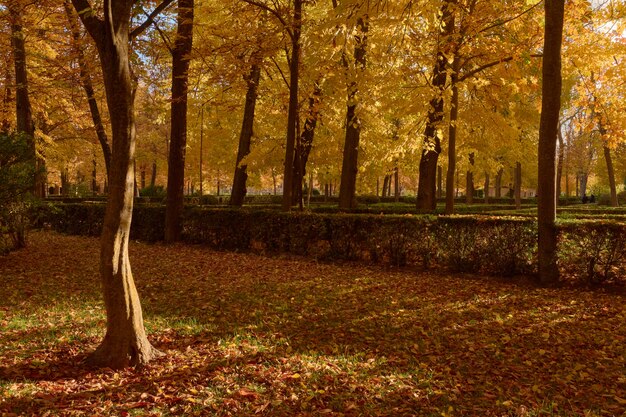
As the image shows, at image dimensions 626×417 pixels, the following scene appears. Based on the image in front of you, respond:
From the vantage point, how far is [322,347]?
4.94 meters

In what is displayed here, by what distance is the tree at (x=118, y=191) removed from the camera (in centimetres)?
401

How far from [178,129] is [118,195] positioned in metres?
8.42

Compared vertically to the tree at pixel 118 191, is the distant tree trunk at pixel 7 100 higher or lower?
higher

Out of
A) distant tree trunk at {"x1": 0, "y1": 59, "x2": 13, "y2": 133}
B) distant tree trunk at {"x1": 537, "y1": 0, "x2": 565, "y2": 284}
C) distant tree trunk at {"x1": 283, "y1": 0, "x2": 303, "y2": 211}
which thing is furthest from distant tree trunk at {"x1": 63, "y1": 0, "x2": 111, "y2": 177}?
distant tree trunk at {"x1": 537, "y1": 0, "x2": 565, "y2": 284}

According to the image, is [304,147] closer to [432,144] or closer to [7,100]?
[432,144]

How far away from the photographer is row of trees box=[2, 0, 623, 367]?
424 cm

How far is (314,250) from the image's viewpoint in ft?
34.3

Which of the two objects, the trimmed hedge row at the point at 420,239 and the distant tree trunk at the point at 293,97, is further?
the distant tree trunk at the point at 293,97

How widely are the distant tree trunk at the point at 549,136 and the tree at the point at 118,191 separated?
6623 mm

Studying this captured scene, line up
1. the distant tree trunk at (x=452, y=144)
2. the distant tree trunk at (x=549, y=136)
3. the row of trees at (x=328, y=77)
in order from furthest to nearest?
the distant tree trunk at (x=452, y=144)
the distant tree trunk at (x=549, y=136)
the row of trees at (x=328, y=77)

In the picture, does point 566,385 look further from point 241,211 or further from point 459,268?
point 241,211

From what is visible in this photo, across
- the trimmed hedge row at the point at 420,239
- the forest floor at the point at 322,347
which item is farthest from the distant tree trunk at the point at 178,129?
the forest floor at the point at 322,347

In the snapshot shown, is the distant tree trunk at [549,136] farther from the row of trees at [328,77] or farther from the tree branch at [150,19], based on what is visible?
the tree branch at [150,19]

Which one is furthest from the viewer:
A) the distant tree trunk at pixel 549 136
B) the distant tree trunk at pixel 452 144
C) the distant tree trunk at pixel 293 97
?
the distant tree trunk at pixel 452 144
